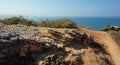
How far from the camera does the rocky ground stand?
531 inches

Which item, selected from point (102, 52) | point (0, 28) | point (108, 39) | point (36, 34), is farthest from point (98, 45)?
point (0, 28)

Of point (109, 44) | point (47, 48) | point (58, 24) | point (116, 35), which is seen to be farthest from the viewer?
point (116, 35)

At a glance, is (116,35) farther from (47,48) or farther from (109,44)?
(47,48)

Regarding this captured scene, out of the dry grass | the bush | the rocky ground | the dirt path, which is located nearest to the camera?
the rocky ground

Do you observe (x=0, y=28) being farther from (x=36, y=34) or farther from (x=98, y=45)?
(x=98, y=45)

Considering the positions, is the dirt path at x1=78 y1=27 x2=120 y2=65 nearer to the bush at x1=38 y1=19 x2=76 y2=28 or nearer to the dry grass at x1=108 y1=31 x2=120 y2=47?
the dry grass at x1=108 y1=31 x2=120 y2=47

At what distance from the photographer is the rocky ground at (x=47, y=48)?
13484 millimetres

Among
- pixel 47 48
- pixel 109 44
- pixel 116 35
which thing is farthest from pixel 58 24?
pixel 47 48

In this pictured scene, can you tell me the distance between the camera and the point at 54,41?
599 inches

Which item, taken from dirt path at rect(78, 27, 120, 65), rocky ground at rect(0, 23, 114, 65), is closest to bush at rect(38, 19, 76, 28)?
dirt path at rect(78, 27, 120, 65)

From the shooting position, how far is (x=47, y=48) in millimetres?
14477

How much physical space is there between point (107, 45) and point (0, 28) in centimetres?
730

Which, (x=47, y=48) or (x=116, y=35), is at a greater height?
(x=47, y=48)

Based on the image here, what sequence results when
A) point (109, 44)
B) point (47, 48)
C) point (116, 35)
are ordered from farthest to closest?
point (116, 35) < point (109, 44) < point (47, 48)
